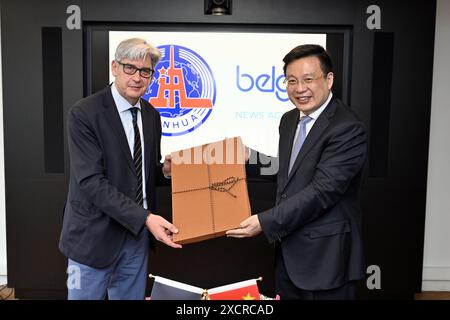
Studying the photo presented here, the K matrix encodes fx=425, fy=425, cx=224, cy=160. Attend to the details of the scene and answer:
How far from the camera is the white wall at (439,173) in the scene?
334 centimetres

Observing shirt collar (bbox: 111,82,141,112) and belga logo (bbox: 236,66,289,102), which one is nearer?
shirt collar (bbox: 111,82,141,112)

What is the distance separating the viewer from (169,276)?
3281 millimetres

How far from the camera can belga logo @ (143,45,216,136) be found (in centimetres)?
314

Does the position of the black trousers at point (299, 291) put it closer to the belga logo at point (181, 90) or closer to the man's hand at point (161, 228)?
the man's hand at point (161, 228)

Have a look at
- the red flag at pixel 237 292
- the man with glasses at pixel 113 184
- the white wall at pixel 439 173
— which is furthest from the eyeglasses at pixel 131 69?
the white wall at pixel 439 173

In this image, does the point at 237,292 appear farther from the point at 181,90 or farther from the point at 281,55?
the point at 281,55

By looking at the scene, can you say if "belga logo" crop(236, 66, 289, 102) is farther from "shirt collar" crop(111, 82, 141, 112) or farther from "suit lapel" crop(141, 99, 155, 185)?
"shirt collar" crop(111, 82, 141, 112)

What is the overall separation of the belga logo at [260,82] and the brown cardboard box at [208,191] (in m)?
1.43

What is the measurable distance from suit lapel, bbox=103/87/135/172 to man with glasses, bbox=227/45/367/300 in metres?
0.54

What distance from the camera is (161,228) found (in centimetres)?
174

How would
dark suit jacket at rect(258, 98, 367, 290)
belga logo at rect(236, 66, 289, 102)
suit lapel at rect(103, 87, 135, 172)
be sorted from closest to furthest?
dark suit jacket at rect(258, 98, 367, 290)
suit lapel at rect(103, 87, 135, 172)
belga logo at rect(236, 66, 289, 102)

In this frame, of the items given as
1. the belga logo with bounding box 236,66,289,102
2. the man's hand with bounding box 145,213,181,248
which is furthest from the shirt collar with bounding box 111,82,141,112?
the belga logo with bounding box 236,66,289,102

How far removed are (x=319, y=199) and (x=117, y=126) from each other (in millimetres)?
887

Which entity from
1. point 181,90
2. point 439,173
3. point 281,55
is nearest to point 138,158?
point 181,90
